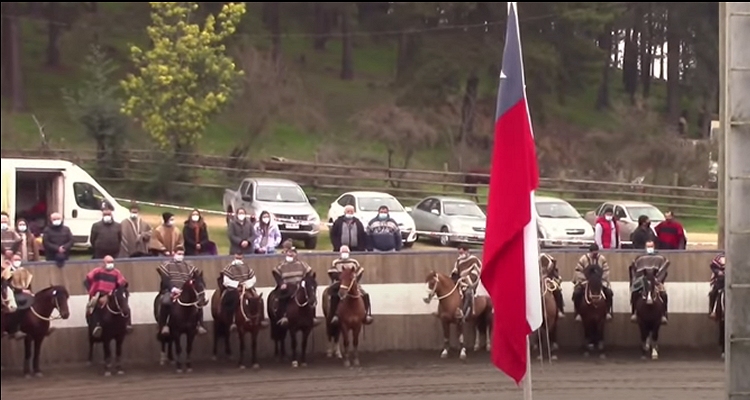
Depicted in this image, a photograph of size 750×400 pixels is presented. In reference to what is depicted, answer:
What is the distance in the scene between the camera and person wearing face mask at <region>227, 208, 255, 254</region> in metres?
21.5

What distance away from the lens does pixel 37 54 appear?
54844 millimetres

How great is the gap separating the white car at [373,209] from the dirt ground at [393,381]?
8.46 metres

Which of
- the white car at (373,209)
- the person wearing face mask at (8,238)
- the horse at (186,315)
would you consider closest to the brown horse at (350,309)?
the horse at (186,315)

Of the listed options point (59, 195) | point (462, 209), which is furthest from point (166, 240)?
point (462, 209)

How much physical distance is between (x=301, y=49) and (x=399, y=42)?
29.1ft

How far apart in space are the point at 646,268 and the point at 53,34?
126 feet

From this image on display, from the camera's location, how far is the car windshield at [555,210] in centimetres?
2947

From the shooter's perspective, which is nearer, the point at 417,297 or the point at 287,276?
the point at 287,276

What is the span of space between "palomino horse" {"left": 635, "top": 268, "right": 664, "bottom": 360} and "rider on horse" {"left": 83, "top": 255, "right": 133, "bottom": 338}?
7944mm

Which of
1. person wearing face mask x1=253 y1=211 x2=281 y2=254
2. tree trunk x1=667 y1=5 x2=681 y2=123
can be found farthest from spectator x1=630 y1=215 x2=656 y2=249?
person wearing face mask x1=253 y1=211 x2=281 y2=254

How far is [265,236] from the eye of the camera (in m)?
22.3

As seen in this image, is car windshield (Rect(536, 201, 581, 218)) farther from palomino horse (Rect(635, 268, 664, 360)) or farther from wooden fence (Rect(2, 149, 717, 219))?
palomino horse (Rect(635, 268, 664, 360))

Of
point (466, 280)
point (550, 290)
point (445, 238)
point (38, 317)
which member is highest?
point (445, 238)

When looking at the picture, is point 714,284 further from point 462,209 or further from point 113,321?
→ point 462,209
